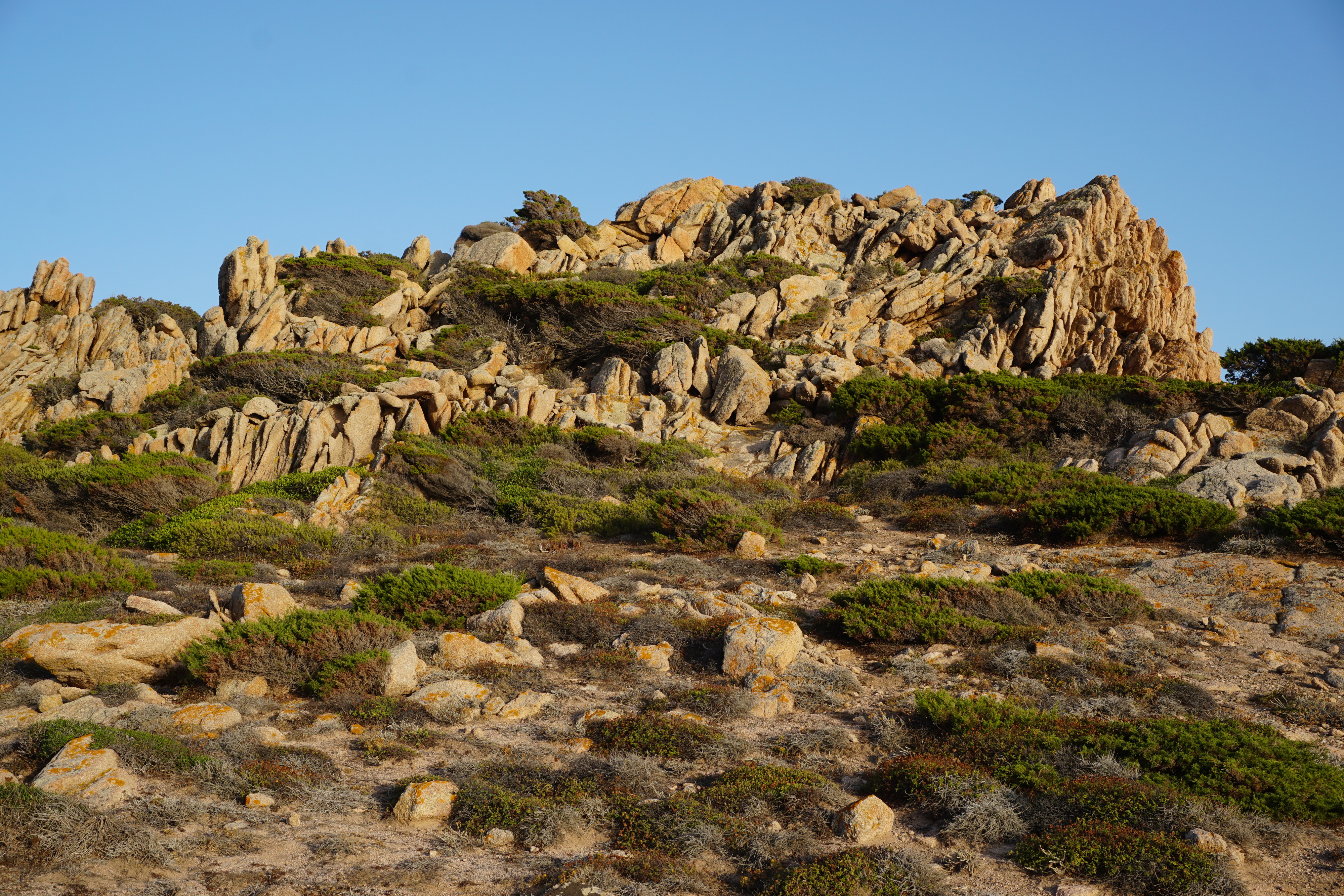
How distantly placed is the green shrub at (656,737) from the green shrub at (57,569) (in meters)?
7.53

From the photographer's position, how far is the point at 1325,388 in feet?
66.7

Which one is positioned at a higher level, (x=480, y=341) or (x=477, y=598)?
(x=480, y=341)

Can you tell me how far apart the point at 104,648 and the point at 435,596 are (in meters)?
3.58

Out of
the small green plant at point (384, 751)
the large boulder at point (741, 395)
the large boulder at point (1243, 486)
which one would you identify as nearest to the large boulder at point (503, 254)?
the large boulder at point (741, 395)

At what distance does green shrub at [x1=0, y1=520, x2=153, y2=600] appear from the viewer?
1046cm

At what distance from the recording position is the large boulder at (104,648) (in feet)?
25.5

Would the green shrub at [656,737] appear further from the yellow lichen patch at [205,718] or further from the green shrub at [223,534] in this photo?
the green shrub at [223,534]

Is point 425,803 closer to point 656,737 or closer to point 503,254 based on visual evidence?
point 656,737

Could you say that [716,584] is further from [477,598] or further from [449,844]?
[449,844]

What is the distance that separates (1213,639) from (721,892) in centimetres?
759

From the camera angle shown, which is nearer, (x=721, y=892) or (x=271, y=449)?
(x=721, y=892)

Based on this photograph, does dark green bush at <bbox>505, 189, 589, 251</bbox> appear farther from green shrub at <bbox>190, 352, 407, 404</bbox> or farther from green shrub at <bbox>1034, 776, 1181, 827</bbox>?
green shrub at <bbox>1034, 776, 1181, 827</bbox>

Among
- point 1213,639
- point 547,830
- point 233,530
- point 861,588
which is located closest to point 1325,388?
point 1213,639

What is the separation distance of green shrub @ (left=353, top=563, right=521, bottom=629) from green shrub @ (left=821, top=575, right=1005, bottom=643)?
14.2ft
